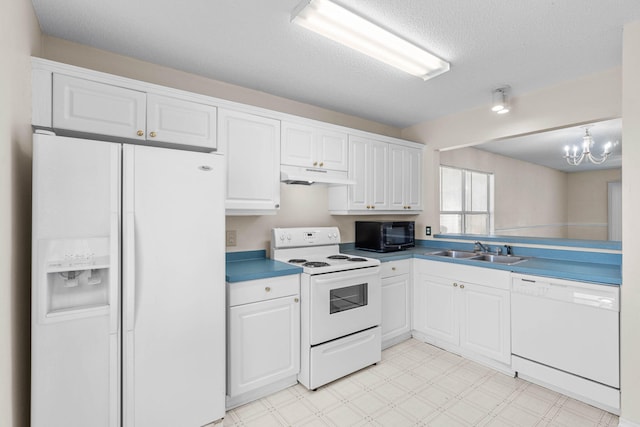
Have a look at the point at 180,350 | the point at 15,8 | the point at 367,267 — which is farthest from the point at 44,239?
the point at 367,267

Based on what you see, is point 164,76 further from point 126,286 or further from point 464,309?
point 464,309

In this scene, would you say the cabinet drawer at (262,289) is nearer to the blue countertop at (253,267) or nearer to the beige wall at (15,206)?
the blue countertop at (253,267)

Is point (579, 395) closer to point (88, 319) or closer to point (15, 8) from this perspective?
point (88, 319)

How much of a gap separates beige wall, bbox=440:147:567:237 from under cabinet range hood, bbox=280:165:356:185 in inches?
82.8

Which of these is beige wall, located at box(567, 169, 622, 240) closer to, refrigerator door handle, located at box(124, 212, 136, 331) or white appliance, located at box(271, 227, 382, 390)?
white appliance, located at box(271, 227, 382, 390)

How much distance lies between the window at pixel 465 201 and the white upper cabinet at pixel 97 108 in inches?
149

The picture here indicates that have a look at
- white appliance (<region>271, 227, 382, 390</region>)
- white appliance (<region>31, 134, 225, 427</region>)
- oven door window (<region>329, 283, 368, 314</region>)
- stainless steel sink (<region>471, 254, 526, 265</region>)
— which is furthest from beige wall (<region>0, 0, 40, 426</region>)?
stainless steel sink (<region>471, 254, 526, 265</region>)

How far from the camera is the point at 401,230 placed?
347 centimetres

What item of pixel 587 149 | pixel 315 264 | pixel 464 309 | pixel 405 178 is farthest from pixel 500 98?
pixel 315 264

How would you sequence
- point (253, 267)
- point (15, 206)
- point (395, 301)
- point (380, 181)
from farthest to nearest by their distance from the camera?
1. point (380, 181)
2. point (395, 301)
3. point (253, 267)
4. point (15, 206)

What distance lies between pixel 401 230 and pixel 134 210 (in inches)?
105

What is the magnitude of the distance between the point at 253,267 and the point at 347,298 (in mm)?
806

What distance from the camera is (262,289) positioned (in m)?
2.18

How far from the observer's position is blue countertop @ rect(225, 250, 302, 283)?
2102mm
